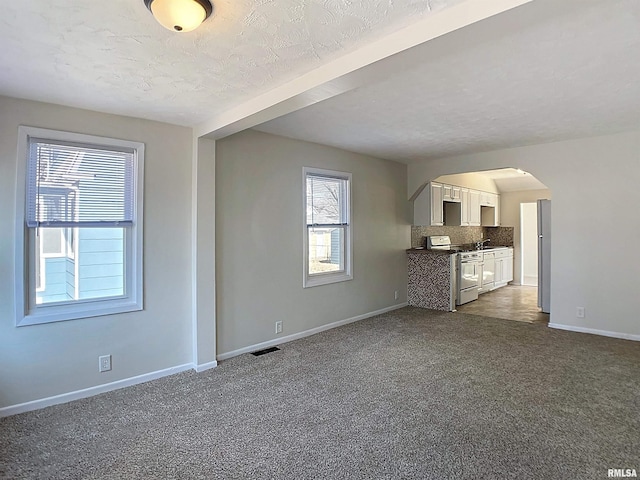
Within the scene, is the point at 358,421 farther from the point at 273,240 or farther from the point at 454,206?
the point at 454,206

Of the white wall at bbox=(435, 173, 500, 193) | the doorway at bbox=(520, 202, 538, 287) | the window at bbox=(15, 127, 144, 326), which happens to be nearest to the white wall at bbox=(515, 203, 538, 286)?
the doorway at bbox=(520, 202, 538, 287)

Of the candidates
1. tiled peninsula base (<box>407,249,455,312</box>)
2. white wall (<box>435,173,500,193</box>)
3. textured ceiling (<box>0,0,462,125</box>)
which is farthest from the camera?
white wall (<box>435,173,500,193</box>)

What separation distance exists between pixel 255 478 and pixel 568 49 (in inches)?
125

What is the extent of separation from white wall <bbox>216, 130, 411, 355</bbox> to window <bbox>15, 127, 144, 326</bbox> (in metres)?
0.86

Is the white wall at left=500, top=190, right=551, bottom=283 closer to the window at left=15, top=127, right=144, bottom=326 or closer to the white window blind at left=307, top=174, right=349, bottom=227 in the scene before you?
the white window blind at left=307, top=174, right=349, bottom=227

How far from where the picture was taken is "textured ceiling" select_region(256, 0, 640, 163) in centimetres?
190

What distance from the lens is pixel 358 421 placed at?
8.55ft

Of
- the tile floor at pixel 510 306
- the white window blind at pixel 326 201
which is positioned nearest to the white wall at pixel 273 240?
the white window blind at pixel 326 201

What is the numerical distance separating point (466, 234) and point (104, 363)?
24.6ft

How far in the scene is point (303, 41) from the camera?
201 cm

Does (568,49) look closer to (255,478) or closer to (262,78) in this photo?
(262,78)

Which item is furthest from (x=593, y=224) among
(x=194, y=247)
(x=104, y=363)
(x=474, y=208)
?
(x=104, y=363)

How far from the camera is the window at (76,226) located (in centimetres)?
287

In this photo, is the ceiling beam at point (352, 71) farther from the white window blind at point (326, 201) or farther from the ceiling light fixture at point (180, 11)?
the white window blind at point (326, 201)
